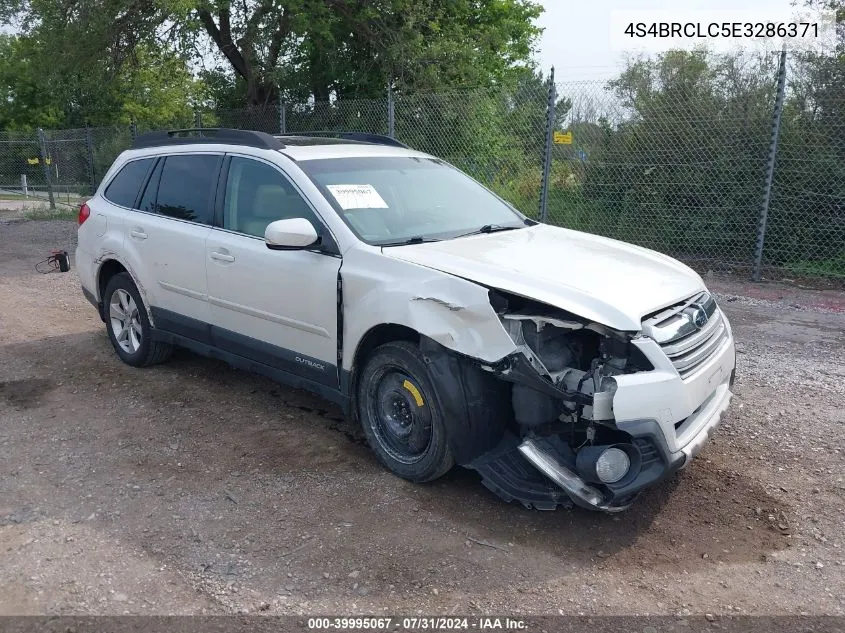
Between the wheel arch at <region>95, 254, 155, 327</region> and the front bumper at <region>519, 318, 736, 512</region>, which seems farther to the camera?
the wheel arch at <region>95, 254, 155, 327</region>

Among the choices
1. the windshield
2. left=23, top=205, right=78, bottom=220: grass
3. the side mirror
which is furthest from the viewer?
left=23, top=205, right=78, bottom=220: grass

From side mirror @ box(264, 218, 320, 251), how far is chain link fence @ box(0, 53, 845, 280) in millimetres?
6354

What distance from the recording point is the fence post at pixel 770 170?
8.38 meters

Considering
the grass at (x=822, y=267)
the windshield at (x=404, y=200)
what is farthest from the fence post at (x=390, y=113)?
the windshield at (x=404, y=200)

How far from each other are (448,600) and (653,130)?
800 centimetres

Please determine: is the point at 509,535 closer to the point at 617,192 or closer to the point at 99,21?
the point at 617,192

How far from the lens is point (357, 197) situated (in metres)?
4.43

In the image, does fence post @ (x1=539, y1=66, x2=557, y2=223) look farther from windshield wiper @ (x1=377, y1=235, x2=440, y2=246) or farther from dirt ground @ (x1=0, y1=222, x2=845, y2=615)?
windshield wiper @ (x1=377, y1=235, x2=440, y2=246)

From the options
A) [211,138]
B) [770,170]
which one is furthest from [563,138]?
[211,138]

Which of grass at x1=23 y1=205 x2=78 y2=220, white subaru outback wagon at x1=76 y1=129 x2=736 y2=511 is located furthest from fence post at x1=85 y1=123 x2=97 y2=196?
white subaru outback wagon at x1=76 y1=129 x2=736 y2=511

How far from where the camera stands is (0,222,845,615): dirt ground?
3.08 metres

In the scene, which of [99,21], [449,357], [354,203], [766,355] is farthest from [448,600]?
[99,21]

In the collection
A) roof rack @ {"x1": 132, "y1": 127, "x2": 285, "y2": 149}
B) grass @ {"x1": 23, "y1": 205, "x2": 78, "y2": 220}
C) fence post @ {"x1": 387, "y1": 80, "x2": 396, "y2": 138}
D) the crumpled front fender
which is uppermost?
fence post @ {"x1": 387, "y1": 80, "x2": 396, "y2": 138}

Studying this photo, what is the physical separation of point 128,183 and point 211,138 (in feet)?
3.58
